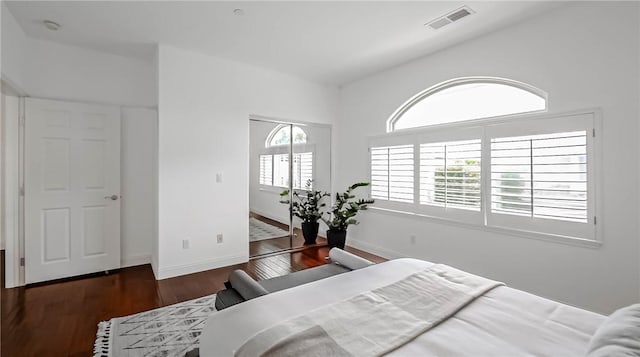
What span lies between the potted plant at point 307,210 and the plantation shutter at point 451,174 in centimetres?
180

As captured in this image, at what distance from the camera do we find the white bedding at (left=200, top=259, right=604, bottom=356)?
1.07 metres

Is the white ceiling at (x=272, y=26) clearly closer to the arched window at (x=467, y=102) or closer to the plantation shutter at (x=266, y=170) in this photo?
the arched window at (x=467, y=102)

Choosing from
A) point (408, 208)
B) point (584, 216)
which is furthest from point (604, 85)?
point (408, 208)

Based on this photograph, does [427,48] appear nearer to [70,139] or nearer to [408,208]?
[408,208]

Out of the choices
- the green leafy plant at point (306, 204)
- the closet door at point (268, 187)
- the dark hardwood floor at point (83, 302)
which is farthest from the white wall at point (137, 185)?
the green leafy plant at point (306, 204)

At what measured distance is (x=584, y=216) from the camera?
8.16 ft

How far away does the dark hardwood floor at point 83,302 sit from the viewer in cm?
206

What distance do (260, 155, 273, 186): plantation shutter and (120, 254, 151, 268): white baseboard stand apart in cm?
186

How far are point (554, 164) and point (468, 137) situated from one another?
2.80ft

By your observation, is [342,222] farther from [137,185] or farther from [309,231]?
[137,185]

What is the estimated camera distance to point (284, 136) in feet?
15.1

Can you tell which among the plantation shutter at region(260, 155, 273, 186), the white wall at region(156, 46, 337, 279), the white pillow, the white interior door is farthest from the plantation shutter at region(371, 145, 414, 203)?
the white interior door

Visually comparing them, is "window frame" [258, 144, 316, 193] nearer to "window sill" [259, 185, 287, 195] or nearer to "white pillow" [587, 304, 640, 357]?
"window sill" [259, 185, 287, 195]

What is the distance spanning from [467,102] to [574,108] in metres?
1.08
